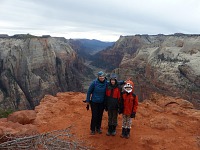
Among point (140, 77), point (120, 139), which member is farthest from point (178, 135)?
point (140, 77)

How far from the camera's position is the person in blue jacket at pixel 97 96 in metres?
7.27

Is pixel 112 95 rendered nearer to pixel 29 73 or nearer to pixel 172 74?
pixel 172 74

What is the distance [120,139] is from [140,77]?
25074mm

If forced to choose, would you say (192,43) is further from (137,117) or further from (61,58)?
(61,58)

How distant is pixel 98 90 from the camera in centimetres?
729

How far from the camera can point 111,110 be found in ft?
23.9

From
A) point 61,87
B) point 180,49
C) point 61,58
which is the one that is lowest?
point 61,87

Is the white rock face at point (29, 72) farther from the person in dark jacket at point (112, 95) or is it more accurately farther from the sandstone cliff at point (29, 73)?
the person in dark jacket at point (112, 95)

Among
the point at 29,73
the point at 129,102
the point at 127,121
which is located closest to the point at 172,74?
the point at 127,121

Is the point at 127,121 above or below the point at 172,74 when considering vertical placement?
above

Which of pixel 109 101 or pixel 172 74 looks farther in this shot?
pixel 172 74

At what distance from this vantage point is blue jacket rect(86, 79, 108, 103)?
727 centimetres

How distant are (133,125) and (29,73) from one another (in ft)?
145

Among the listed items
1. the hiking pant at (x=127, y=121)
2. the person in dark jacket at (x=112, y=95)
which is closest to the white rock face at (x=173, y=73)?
the hiking pant at (x=127, y=121)
